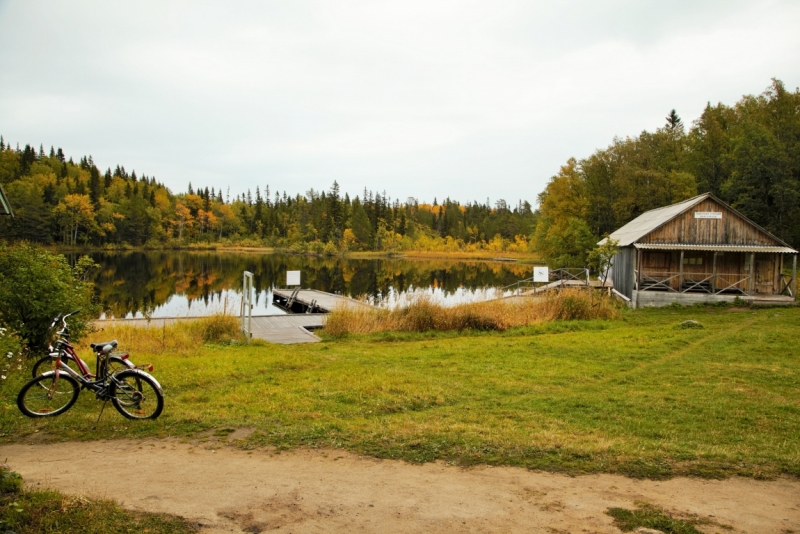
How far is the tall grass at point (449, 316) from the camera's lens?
55.3 ft

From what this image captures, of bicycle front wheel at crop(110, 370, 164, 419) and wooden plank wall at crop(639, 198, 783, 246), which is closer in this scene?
bicycle front wheel at crop(110, 370, 164, 419)

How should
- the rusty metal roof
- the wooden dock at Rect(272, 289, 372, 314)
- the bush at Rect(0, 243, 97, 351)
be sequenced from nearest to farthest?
the bush at Rect(0, 243, 97, 351) → the rusty metal roof → the wooden dock at Rect(272, 289, 372, 314)

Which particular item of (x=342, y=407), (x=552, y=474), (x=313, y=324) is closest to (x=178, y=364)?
(x=342, y=407)

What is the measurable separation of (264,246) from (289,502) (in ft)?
344

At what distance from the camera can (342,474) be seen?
16.1 ft

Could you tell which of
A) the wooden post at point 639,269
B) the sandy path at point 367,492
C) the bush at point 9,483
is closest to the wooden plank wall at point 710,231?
the wooden post at point 639,269

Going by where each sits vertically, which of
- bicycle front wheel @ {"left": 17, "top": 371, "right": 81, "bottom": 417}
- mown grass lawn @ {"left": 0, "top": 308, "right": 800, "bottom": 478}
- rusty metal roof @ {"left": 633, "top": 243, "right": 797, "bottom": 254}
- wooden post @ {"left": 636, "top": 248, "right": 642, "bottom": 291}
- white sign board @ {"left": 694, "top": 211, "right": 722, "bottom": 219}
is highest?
white sign board @ {"left": 694, "top": 211, "right": 722, "bottom": 219}

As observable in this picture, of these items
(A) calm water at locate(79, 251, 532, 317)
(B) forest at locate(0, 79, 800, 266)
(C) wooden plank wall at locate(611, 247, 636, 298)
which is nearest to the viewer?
(C) wooden plank wall at locate(611, 247, 636, 298)

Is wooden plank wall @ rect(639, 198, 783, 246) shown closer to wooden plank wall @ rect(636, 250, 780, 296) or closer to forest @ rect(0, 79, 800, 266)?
wooden plank wall @ rect(636, 250, 780, 296)

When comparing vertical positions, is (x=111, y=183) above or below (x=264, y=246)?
above

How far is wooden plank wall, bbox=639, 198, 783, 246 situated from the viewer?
2500cm

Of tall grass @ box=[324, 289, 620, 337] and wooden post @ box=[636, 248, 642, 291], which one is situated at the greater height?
wooden post @ box=[636, 248, 642, 291]

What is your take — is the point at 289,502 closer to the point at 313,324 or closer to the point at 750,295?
the point at 313,324

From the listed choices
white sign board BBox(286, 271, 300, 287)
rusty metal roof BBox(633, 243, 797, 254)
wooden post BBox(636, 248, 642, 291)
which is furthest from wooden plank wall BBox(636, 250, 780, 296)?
white sign board BBox(286, 271, 300, 287)
